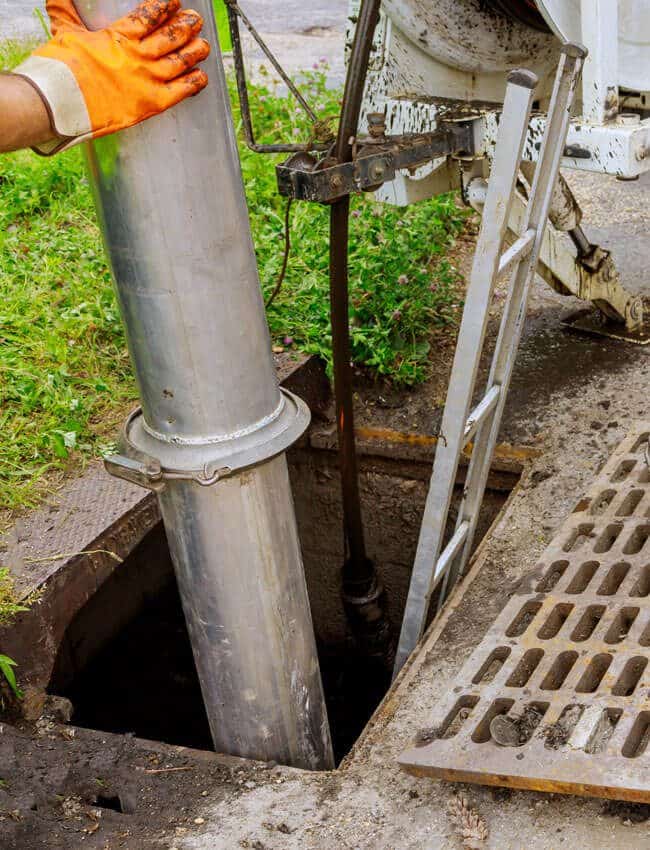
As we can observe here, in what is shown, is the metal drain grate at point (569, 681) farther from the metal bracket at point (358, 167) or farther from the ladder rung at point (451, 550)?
the metal bracket at point (358, 167)

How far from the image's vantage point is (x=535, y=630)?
230 cm

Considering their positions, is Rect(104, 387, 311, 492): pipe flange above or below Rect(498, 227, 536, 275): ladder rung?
below

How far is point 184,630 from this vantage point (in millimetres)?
3615

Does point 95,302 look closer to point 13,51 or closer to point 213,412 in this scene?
point 213,412

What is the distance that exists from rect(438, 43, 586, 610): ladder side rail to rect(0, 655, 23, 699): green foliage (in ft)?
3.92

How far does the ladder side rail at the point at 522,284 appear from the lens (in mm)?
2451

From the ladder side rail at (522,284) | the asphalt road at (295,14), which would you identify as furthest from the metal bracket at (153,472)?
the asphalt road at (295,14)

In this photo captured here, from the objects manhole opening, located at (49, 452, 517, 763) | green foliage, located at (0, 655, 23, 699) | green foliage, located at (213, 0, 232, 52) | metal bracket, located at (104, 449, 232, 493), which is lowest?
manhole opening, located at (49, 452, 517, 763)

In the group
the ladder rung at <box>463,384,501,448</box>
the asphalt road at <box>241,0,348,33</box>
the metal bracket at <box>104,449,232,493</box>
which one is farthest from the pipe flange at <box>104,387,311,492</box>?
the asphalt road at <box>241,0,348,33</box>

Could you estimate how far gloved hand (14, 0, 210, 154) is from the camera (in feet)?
5.34

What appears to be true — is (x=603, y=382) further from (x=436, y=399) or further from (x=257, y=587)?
(x=257, y=587)

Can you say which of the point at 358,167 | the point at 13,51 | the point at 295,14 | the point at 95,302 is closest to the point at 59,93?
the point at 358,167

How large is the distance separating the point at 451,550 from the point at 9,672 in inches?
47.2

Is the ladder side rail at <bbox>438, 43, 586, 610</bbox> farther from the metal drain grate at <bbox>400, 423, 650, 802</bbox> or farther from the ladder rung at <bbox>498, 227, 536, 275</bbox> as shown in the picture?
the metal drain grate at <bbox>400, 423, 650, 802</bbox>
